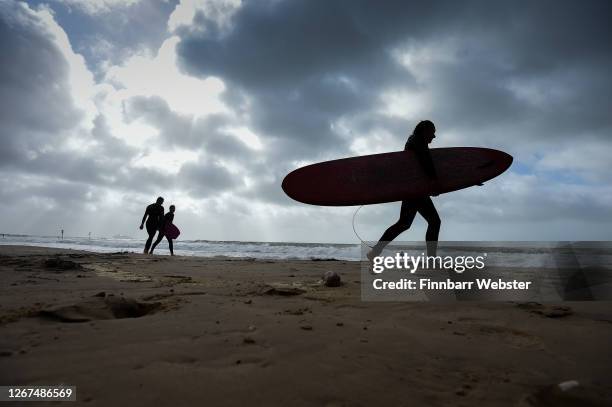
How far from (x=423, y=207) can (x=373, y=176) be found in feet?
2.98

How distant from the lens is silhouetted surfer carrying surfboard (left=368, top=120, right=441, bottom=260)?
153 inches

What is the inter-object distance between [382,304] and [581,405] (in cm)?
153

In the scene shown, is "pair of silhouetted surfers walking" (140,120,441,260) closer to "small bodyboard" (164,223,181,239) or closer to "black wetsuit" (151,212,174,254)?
"black wetsuit" (151,212,174,254)

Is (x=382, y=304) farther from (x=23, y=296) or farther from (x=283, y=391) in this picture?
(x=23, y=296)

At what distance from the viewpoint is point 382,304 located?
2580 mm

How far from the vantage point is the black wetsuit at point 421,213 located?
389cm

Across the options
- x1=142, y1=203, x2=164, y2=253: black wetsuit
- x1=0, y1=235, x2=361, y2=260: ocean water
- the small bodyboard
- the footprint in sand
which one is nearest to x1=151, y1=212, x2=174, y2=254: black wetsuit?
the small bodyboard

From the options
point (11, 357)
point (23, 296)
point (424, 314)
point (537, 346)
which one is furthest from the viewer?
point (23, 296)

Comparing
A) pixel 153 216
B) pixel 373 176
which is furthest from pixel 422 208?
pixel 153 216

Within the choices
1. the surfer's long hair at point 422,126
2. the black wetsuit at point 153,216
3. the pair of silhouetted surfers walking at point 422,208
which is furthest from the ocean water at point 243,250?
the surfer's long hair at point 422,126

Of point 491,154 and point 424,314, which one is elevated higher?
point 491,154

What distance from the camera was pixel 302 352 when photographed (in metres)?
1.46

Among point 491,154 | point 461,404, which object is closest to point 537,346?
point 461,404

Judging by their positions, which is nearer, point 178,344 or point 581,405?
point 581,405
